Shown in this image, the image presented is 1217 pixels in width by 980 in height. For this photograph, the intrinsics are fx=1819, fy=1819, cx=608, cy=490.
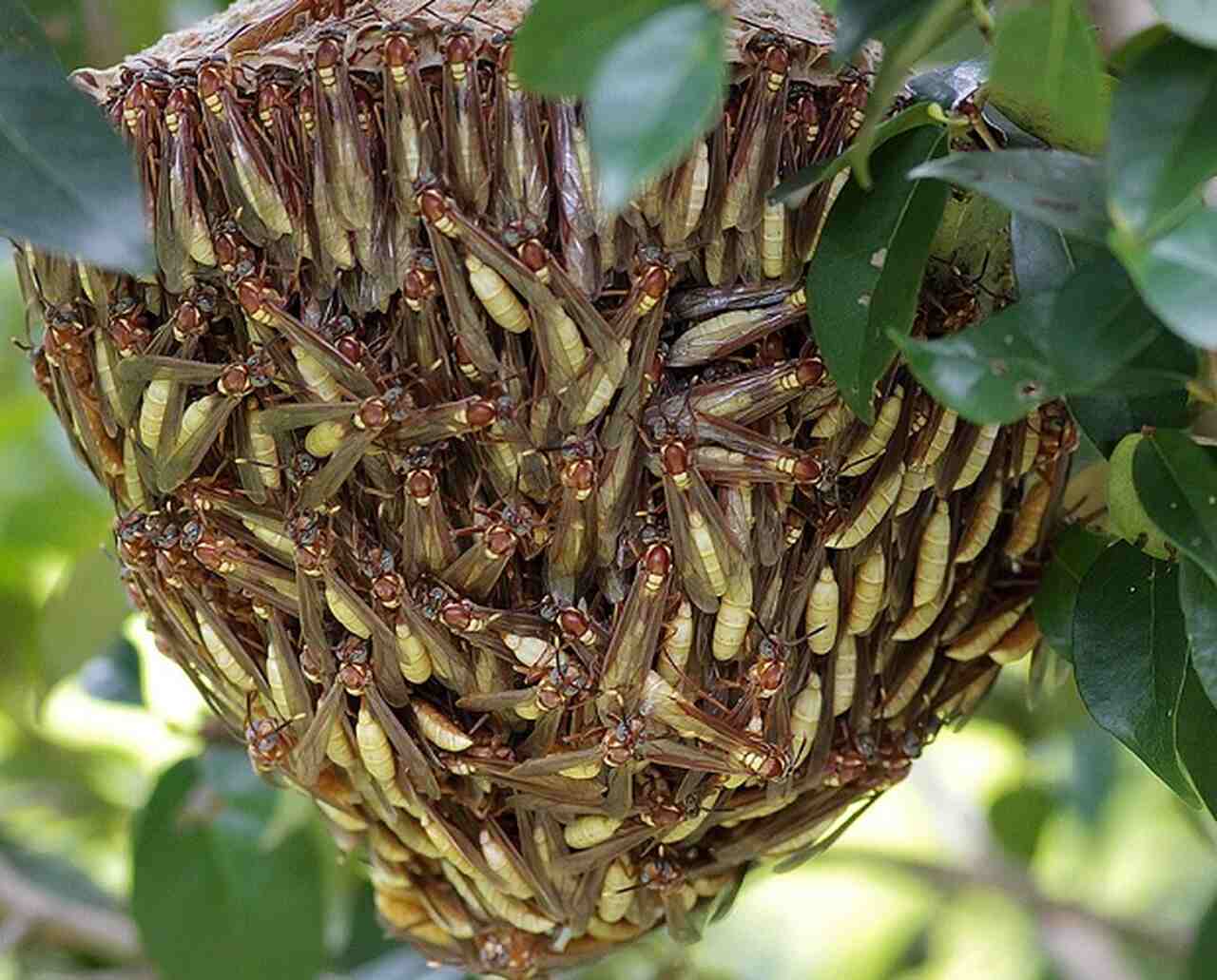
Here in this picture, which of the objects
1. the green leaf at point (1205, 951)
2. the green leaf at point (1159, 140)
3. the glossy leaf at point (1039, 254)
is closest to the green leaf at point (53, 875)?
the green leaf at point (1205, 951)

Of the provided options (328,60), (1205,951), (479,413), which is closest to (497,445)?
(479,413)

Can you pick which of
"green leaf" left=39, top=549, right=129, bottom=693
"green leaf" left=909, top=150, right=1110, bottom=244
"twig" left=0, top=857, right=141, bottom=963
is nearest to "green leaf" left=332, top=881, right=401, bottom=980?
"twig" left=0, top=857, right=141, bottom=963

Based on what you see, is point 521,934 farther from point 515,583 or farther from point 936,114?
point 936,114

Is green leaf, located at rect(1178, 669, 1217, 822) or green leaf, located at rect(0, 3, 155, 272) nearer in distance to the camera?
green leaf, located at rect(0, 3, 155, 272)

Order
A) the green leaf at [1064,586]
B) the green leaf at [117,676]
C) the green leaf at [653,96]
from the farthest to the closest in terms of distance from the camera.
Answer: the green leaf at [117,676], the green leaf at [1064,586], the green leaf at [653,96]

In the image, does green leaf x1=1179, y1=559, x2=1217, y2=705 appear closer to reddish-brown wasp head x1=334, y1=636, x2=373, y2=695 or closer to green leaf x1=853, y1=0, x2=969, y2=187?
green leaf x1=853, y1=0, x2=969, y2=187

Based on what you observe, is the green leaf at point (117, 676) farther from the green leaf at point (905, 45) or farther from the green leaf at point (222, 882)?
the green leaf at point (905, 45)

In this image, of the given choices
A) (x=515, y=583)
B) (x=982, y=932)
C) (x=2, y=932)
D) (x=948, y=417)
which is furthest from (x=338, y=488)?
(x=982, y=932)
